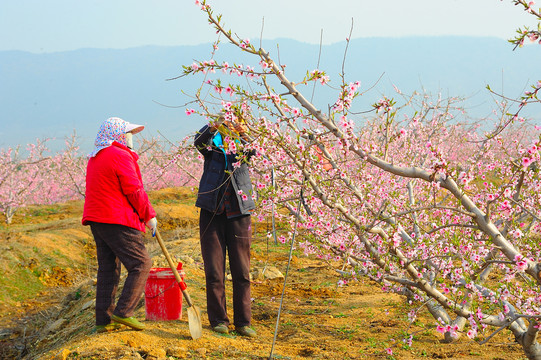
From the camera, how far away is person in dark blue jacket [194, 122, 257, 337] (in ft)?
15.2

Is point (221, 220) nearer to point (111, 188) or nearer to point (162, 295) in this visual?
point (162, 295)

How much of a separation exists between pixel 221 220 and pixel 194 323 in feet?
3.12

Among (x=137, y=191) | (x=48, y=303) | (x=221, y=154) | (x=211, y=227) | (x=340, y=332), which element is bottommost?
(x=48, y=303)

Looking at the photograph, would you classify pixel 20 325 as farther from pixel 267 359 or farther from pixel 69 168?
pixel 69 168

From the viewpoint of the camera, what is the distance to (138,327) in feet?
14.5

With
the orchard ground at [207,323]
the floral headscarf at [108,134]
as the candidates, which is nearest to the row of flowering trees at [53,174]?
the orchard ground at [207,323]

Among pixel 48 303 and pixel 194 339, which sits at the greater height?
pixel 194 339

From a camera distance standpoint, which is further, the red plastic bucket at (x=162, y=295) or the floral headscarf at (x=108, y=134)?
the red plastic bucket at (x=162, y=295)

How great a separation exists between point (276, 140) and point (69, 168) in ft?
58.2

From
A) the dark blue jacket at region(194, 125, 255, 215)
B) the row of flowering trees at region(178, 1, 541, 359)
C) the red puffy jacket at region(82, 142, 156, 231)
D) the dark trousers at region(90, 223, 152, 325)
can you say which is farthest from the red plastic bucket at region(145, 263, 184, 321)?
the row of flowering trees at region(178, 1, 541, 359)

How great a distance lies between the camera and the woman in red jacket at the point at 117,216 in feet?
14.2

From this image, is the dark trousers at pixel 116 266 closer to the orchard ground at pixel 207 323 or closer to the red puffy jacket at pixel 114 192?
the red puffy jacket at pixel 114 192

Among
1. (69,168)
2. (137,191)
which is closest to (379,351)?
(137,191)

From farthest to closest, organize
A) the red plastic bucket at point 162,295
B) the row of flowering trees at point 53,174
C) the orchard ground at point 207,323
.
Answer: the row of flowering trees at point 53,174, the red plastic bucket at point 162,295, the orchard ground at point 207,323
